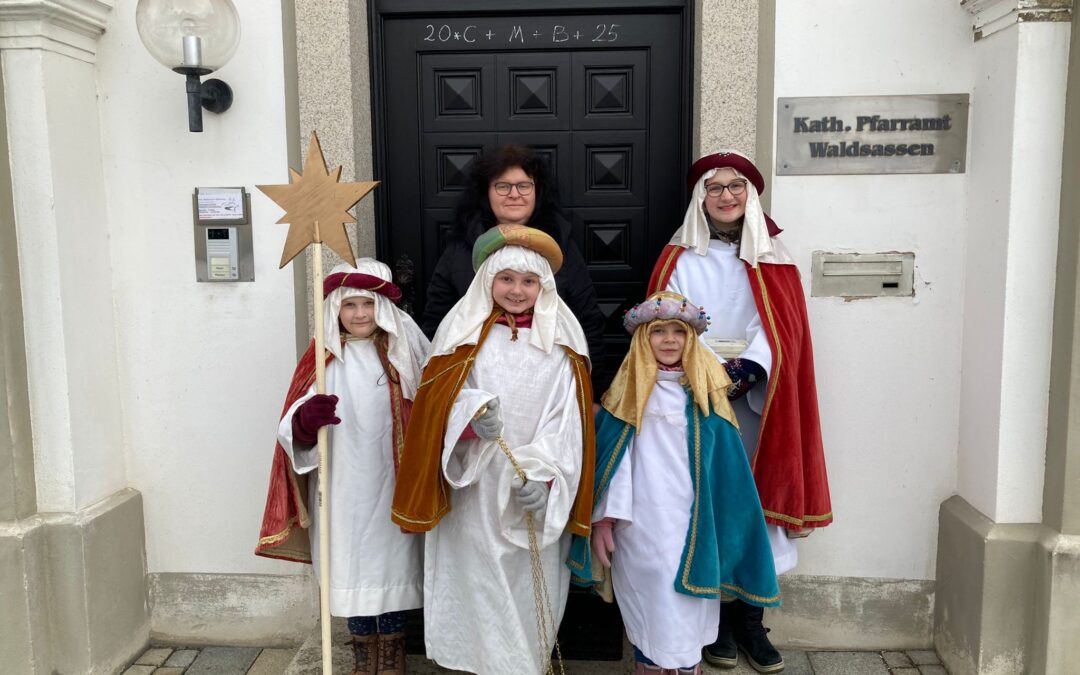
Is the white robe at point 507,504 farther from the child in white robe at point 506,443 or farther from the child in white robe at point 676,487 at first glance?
the child in white robe at point 676,487

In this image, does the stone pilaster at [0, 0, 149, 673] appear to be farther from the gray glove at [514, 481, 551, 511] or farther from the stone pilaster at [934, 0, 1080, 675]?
the stone pilaster at [934, 0, 1080, 675]

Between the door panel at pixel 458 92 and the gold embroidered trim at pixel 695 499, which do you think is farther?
the door panel at pixel 458 92

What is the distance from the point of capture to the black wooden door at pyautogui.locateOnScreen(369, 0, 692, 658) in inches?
143

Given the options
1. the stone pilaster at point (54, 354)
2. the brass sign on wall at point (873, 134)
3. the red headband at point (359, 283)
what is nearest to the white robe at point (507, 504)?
the red headband at point (359, 283)

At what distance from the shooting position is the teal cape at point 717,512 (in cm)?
262

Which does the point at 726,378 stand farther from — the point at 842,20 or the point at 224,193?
the point at 224,193

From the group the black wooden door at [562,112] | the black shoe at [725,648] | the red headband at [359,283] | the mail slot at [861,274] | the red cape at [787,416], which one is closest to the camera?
the red headband at [359,283]

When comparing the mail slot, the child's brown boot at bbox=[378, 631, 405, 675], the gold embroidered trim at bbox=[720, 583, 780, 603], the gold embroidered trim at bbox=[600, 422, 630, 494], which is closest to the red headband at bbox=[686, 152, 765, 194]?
the mail slot

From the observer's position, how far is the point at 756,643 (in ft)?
10.8

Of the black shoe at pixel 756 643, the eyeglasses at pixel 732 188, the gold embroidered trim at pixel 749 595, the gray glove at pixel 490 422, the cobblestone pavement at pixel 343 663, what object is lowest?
the cobblestone pavement at pixel 343 663

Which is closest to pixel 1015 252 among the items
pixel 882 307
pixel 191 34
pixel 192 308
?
pixel 882 307

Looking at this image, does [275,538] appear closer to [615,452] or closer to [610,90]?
[615,452]

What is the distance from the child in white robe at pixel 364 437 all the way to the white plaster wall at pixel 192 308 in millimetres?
711

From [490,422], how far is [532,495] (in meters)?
0.27
